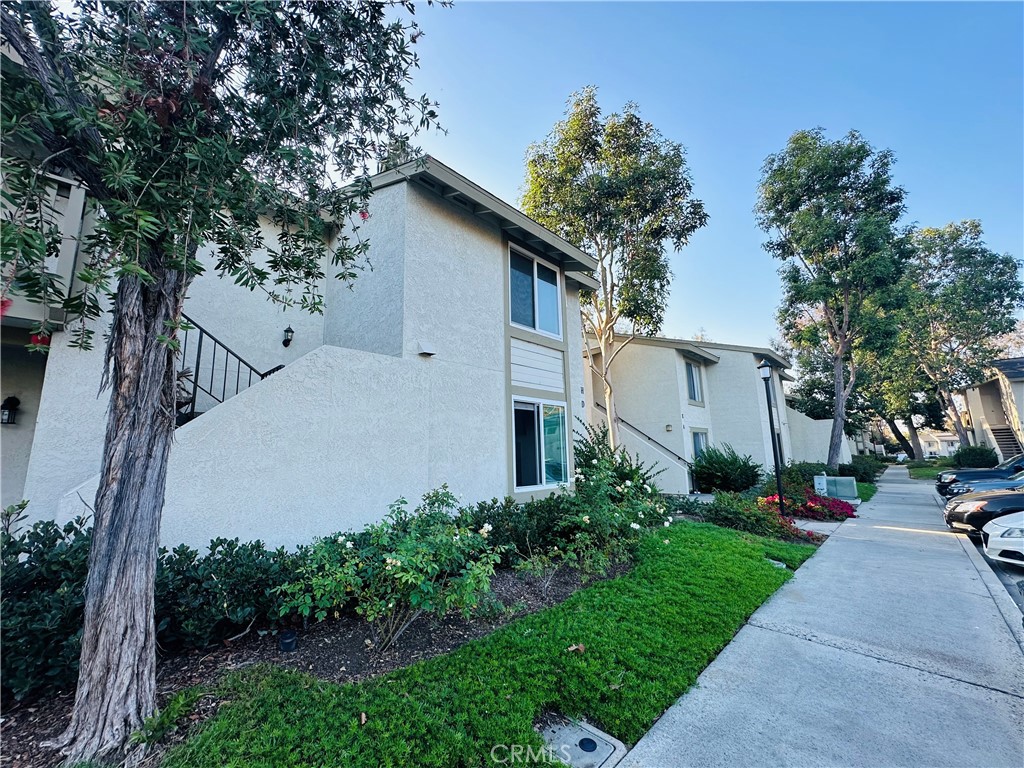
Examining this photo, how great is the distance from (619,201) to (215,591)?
14856 millimetres

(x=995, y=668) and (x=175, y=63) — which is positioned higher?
(x=175, y=63)

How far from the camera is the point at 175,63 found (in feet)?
9.32

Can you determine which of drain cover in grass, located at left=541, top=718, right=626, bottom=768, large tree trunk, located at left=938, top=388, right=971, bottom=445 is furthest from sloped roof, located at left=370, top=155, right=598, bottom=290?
large tree trunk, located at left=938, top=388, right=971, bottom=445

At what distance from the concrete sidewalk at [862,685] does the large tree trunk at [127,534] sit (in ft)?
10.6

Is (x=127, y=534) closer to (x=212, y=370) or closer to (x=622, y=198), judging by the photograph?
(x=212, y=370)

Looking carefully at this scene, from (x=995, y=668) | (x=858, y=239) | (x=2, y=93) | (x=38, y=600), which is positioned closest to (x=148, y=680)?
(x=38, y=600)

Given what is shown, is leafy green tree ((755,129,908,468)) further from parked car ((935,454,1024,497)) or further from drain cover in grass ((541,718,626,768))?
drain cover in grass ((541,718,626,768))

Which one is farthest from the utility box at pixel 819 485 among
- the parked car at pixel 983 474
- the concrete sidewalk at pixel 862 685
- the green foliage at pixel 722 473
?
the concrete sidewalk at pixel 862 685

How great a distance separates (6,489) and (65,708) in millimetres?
3729

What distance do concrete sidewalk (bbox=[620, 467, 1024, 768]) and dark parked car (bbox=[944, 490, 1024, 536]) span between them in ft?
9.19

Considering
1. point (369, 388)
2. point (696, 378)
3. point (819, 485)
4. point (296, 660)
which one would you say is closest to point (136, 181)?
point (369, 388)

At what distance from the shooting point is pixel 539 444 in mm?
8547

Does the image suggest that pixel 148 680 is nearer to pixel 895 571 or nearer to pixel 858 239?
pixel 895 571

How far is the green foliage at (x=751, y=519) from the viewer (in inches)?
361
